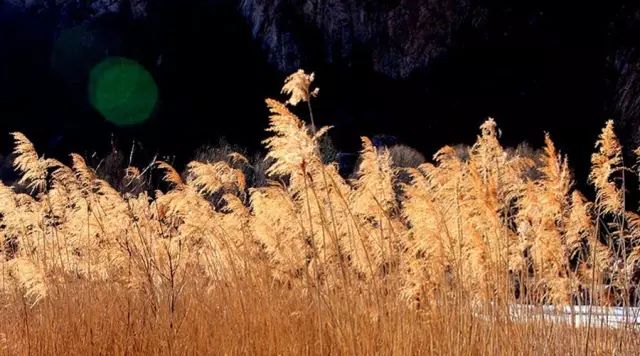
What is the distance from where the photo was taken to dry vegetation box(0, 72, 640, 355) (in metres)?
3.09

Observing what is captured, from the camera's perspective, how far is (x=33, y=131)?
30.2 m

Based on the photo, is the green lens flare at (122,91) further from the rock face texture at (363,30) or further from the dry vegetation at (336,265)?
the dry vegetation at (336,265)

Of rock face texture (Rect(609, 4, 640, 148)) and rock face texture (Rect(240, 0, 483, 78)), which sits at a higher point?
rock face texture (Rect(240, 0, 483, 78))

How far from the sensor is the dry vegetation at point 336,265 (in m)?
3.09

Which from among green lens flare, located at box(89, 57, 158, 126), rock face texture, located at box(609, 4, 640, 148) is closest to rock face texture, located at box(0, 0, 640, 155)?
rock face texture, located at box(609, 4, 640, 148)

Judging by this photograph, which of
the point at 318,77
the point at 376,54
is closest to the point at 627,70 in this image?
the point at 376,54

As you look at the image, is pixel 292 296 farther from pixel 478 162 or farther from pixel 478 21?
pixel 478 21

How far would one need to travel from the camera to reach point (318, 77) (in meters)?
28.2

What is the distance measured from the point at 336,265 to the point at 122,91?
27.7 metres

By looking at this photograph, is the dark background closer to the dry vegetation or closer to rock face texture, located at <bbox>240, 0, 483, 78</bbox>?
rock face texture, located at <bbox>240, 0, 483, 78</bbox>

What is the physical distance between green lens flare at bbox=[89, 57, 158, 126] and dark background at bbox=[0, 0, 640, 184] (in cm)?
39

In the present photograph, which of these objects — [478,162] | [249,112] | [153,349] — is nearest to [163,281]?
[153,349]

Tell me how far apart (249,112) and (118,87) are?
597 centimetres

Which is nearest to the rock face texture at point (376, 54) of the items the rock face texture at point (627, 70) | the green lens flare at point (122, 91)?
the rock face texture at point (627, 70)
